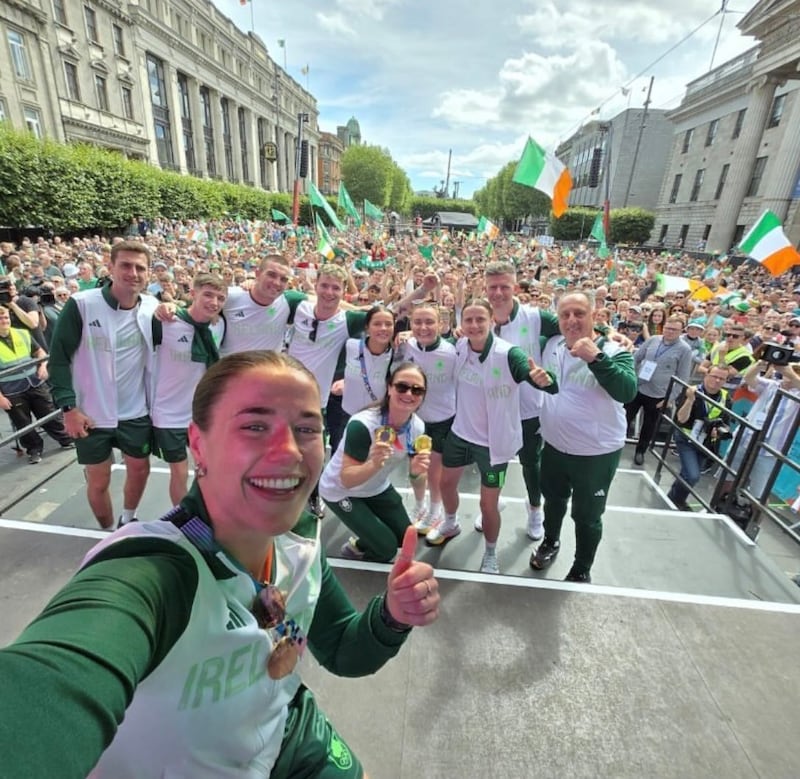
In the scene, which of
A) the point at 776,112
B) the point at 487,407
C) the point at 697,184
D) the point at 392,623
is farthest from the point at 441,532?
the point at 697,184

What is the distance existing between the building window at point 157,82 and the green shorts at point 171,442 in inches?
1930

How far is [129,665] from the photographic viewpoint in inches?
30.7

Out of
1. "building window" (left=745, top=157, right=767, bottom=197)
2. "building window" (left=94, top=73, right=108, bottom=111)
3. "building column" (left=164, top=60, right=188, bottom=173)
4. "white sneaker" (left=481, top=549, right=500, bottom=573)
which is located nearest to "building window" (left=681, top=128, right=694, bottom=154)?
"building window" (left=745, top=157, right=767, bottom=197)

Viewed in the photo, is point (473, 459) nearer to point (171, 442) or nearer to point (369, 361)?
point (369, 361)

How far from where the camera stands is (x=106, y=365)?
128 inches

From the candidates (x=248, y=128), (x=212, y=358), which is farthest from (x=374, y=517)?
(x=248, y=128)

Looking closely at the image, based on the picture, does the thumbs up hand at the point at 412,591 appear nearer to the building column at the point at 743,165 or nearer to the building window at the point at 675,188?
the building column at the point at 743,165

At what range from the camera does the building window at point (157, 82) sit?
40438mm

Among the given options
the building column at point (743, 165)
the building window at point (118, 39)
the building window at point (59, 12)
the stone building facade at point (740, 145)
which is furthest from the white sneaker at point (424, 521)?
the building window at point (118, 39)

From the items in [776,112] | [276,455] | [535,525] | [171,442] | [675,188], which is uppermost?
[776,112]

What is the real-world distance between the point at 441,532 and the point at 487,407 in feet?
3.98

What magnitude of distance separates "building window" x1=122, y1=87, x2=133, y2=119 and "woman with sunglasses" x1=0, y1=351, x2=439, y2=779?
149 feet

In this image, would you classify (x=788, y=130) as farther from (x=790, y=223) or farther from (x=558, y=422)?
(x=558, y=422)

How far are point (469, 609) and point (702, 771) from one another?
4.10 ft
